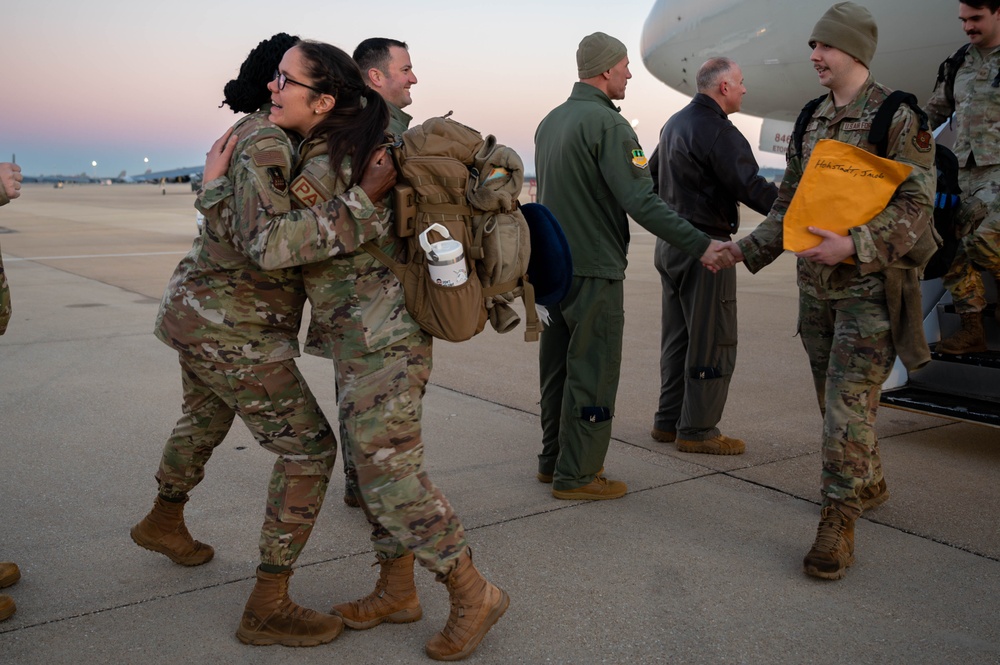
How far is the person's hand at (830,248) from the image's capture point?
338 cm

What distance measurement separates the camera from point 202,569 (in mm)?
3389

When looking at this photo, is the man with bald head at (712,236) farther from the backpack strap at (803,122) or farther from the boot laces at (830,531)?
the boot laces at (830,531)

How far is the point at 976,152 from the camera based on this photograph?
4820 millimetres

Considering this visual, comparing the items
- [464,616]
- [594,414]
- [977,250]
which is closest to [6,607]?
[464,616]

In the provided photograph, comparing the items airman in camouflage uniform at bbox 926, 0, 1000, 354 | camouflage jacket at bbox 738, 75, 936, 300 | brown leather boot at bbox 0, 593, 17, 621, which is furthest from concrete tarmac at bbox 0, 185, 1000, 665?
camouflage jacket at bbox 738, 75, 936, 300

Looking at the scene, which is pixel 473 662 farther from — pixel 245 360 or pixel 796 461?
pixel 796 461

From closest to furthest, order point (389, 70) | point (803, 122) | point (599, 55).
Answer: point (803, 122) < point (389, 70) < point (599, 55)

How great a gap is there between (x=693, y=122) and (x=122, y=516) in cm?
326

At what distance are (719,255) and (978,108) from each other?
5.87 feet

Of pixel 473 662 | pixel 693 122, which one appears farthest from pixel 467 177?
pixel 693 122

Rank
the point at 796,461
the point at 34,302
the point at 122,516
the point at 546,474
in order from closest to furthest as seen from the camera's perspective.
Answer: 1. the point at 122,516
2. the point at 546,474
3. the point at 796,461
4. the point at 34,302

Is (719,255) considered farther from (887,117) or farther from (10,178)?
(10,178)

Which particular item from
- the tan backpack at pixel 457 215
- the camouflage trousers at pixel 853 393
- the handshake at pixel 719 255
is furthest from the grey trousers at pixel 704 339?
the tan backpack at pixel 457 215

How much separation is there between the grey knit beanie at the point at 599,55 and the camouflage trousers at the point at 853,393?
59.0 inches
